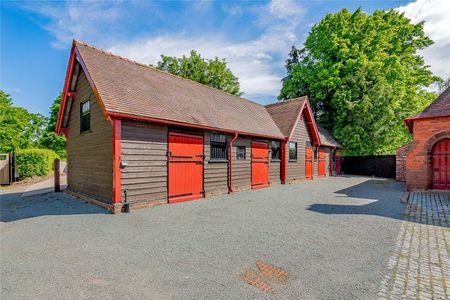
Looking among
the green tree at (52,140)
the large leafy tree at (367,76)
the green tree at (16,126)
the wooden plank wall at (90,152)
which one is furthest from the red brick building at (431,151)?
the green tree at (52,140)

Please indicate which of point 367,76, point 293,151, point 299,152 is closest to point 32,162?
point 293,151

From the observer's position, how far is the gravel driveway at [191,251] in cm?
288

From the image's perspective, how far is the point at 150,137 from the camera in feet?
25.0

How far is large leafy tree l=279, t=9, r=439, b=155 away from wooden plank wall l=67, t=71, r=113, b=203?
799 inches

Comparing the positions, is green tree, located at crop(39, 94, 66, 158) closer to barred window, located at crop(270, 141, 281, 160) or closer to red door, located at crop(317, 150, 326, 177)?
barred window, located at crop(270, 141, 281, 160)

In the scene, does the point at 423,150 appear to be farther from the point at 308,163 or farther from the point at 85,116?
the point at 85,116

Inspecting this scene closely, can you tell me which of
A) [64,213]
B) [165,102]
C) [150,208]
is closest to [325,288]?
[150,208]

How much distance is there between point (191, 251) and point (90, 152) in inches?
267

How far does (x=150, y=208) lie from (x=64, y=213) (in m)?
2.57

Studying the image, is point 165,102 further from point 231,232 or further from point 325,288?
point 325,288

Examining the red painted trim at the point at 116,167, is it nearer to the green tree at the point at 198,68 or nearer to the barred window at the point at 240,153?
the barred window at the point at 240,153

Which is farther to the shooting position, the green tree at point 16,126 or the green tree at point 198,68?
the green tree at point 198,68

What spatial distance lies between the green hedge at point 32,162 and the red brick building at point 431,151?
23076mm

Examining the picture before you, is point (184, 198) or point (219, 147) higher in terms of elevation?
point (219, 147)
